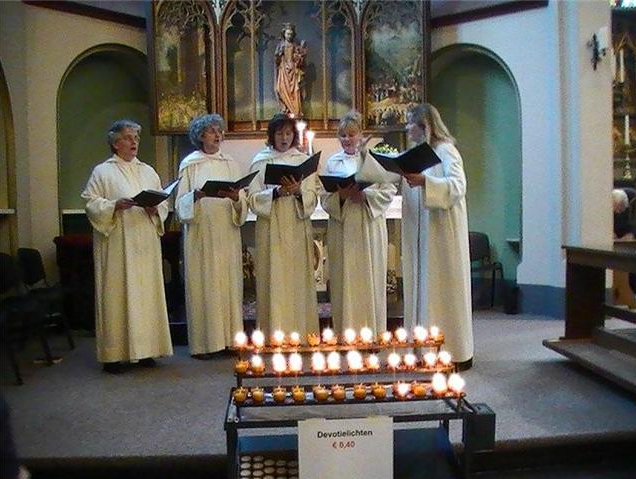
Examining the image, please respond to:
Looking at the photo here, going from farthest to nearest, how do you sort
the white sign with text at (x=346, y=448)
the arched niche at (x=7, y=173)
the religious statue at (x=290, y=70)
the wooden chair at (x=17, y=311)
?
the religious statue at (x=290, y=70) < the arched niche at (x=7, y=173) < the wooden chair at (x=17, y=311) < the white sign with text at (x=346, y=448)

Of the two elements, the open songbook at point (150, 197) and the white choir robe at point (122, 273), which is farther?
the white choir robe at point (122, 273)

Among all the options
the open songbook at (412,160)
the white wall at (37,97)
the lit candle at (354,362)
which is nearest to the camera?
the lit candle at (354,362)

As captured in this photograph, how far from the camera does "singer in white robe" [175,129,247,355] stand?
529 centimetres

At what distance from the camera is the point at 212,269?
532cm

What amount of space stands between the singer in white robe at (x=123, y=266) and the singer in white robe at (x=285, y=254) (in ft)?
2.47

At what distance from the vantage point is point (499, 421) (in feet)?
11.9

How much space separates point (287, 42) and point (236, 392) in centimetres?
525

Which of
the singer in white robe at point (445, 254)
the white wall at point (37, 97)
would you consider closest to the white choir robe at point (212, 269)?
the singer in white robe at point (445, 254)

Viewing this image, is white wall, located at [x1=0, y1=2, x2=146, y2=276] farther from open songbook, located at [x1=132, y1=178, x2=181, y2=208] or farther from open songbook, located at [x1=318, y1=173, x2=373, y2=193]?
open songbook, located at [x1=318, y1=173, x2=373, y2=193]

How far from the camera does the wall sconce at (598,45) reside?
6.63 m

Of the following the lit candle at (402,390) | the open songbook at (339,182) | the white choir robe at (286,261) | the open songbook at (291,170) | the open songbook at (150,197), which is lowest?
the lit candle at (402,390)

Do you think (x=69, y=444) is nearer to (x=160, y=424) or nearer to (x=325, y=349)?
(x=160, y=424)

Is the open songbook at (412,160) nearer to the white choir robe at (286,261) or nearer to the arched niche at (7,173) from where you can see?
the white choir robe at (286,261)

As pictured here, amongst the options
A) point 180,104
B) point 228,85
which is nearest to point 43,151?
point 180,104
